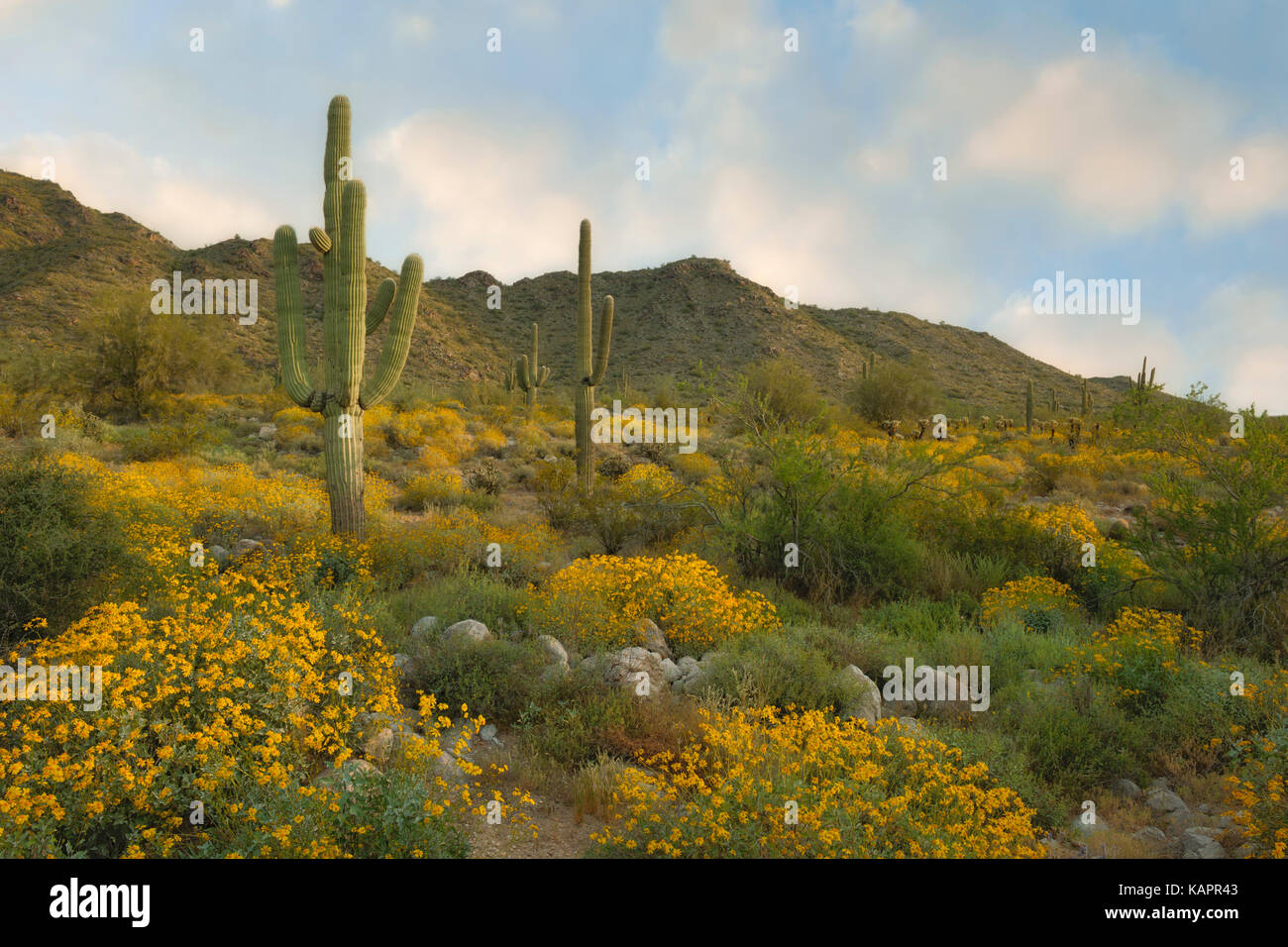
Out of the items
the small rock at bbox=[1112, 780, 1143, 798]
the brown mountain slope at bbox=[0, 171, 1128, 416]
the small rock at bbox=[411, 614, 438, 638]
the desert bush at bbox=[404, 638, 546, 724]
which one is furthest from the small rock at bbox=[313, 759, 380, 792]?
the brown mountain slope at bbox=[0, 171, 1128, 416]

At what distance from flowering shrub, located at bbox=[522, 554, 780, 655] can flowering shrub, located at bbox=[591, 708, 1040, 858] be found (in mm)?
1701

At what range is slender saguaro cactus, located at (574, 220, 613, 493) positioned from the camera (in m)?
13.0

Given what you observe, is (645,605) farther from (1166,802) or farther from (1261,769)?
(1261,769)

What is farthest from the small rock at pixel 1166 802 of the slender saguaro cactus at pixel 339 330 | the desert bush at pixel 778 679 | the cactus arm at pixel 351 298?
the cactus arm at pixel 351 298

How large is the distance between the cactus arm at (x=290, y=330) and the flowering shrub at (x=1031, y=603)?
844 centimetres

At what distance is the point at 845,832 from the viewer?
10.8 ft

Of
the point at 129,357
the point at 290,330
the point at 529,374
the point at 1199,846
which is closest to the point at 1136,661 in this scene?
the point at 1199,846

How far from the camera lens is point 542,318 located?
185 ft

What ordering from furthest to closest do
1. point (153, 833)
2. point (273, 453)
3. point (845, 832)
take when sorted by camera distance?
point (273, 453), point (845, 832), point (153, 833)

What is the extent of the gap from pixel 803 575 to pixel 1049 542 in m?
3.38

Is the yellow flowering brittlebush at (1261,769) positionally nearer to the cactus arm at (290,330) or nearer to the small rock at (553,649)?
the small rock at (553,649)

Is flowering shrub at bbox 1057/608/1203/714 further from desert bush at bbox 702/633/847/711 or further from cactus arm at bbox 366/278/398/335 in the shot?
cactus arm at bbox 366/278/398/335
